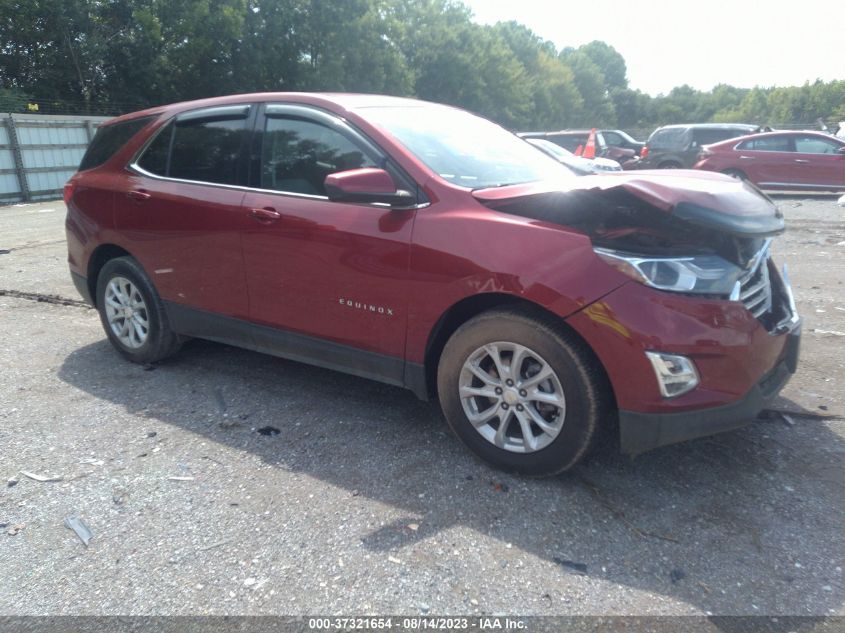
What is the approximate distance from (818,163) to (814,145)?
1.41ft

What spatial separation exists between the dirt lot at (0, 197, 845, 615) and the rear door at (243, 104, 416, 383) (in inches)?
18.8

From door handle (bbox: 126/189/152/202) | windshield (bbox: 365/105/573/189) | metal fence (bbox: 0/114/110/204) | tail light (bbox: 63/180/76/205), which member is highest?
windshield (bbox: 365/105/573/189)

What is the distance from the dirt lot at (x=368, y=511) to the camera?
2.53 metres

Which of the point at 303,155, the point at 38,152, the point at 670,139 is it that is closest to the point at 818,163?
the point at 670,139

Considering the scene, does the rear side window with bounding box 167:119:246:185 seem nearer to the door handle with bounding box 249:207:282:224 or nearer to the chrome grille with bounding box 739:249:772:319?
the door handle with bounding box 249:207:282:224

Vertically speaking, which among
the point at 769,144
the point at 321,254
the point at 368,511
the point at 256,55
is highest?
the point at 256,55

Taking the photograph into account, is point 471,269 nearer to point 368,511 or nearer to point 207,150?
point 368,511

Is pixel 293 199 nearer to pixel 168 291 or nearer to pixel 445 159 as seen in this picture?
pixel 445 159

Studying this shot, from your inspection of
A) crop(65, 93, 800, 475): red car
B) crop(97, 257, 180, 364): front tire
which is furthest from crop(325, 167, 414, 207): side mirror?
crop(97, 257, 180, 364): front tire

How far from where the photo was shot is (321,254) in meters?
3.70

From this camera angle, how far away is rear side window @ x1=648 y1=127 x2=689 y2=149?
750 inches

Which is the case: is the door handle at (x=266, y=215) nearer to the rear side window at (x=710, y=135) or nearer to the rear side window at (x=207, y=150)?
the rear side window at (x=207, y=150)

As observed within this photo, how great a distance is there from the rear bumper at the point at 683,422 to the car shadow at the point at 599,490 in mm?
326

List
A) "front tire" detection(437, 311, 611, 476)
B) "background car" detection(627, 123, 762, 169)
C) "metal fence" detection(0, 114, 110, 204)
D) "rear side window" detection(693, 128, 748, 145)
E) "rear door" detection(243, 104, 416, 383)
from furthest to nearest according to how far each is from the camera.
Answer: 1. "rear side window" detection(693, 128, 748, 145)
2. "background car" detection(627, 123, 762, 169)
3. "metal fence" detection(0, 114, 110, 204)
4. "rear door" detection(243, 104, 416, 383)
5. "front tire" detection(437, 311, 611, 476)
